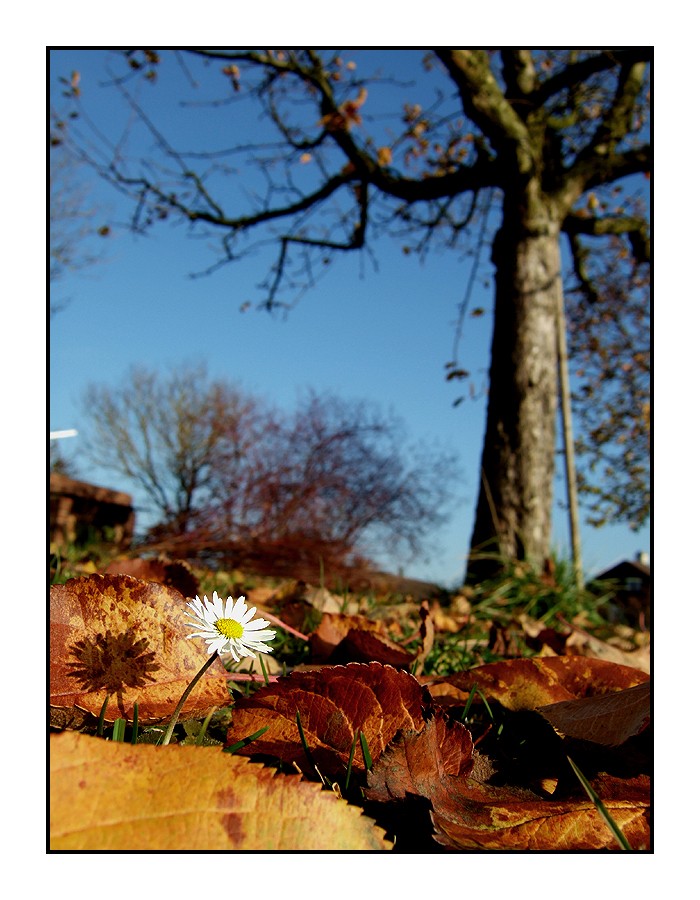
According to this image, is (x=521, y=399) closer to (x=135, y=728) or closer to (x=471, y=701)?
(x=471, y=701)

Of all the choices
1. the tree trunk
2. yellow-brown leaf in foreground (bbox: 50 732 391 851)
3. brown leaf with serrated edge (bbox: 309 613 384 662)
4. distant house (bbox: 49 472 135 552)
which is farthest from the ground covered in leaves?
distant house (bbox: 49 472 135 552)

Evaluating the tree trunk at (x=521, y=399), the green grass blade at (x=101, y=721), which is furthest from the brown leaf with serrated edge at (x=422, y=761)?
the tree trunk at (x=521, y=399)

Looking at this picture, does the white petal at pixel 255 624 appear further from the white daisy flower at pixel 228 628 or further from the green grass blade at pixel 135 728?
the green grass blade at pixel 135 728

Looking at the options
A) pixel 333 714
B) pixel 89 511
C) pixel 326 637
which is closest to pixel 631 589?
pixel 89 511

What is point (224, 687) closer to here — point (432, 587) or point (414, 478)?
point (432, 587)
